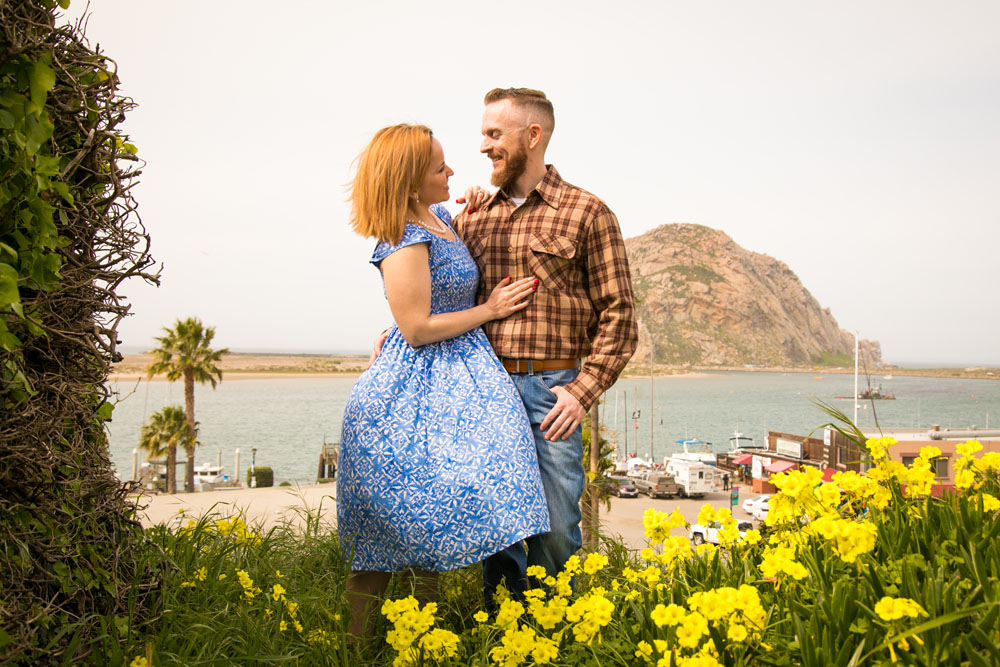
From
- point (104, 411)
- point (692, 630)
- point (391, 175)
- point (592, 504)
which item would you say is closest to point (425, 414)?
point (391, 175)

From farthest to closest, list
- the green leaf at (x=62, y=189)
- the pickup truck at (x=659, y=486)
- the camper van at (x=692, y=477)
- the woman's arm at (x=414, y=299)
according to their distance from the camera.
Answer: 1. the camper van at (x=692, y=477)
2. the pickup truck at (x=659, y=486)
3. the woman's arm at (x=414, y=299)
4. the green leaf at (x=62, y=189)

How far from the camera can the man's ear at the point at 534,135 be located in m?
3.21

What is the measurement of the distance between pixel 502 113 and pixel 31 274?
1.99 meters

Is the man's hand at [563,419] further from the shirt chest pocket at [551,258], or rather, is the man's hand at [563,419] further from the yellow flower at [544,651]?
the yellow flower at [544,651]

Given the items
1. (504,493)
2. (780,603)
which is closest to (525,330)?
(504,493)

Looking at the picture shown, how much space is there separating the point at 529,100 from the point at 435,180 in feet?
1.94

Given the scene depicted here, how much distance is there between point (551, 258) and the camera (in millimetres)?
3154

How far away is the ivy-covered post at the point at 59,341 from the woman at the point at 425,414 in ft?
2.77

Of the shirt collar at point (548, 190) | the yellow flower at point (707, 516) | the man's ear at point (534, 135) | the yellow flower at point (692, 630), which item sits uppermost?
the man's ear at point (534, 135)

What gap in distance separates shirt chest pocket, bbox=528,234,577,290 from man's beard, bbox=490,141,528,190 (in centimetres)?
33

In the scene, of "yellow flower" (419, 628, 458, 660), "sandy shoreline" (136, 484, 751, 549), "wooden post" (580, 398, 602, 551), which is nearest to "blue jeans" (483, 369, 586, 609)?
→ "yellow flower" (419, 628, 458, 660)

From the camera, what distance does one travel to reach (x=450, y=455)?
8.80 feet

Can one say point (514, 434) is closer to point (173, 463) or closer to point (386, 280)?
point (386, 280)

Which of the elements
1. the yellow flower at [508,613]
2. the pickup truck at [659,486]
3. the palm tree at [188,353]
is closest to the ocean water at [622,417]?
the pickup truck at [659,486]
